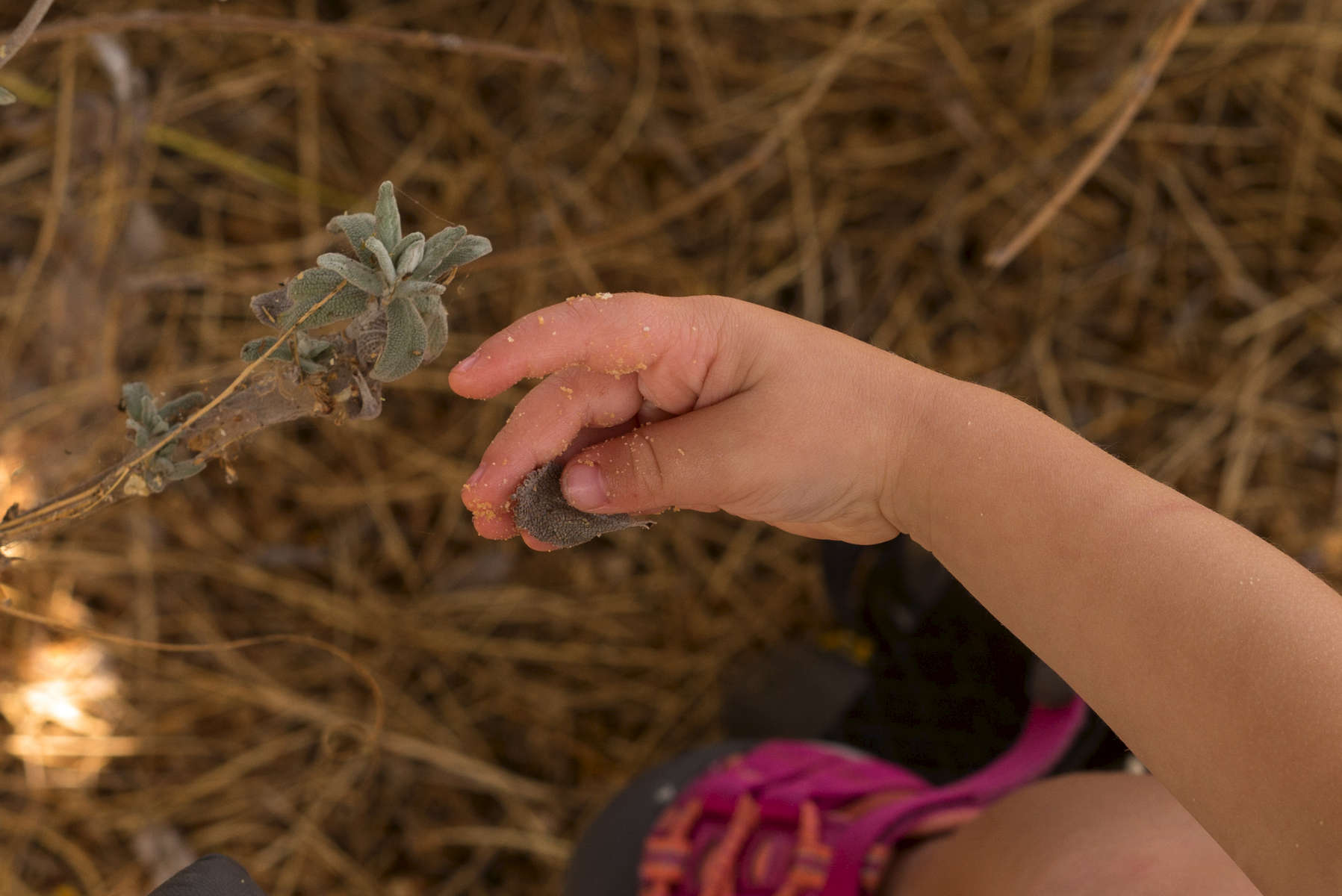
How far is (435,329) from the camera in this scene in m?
0.52

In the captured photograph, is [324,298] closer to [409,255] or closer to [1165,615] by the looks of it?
[409,255]

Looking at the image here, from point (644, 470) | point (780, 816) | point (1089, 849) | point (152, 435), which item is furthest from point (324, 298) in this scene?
point (780, 816)

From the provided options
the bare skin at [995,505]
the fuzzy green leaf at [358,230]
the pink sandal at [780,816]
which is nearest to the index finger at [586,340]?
the bare skin at [995,505]

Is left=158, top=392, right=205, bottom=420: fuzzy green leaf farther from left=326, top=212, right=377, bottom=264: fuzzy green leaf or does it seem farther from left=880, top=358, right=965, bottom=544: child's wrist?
left=880, top=358, right=965, bottom=544: child's wrist

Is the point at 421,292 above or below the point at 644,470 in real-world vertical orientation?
above

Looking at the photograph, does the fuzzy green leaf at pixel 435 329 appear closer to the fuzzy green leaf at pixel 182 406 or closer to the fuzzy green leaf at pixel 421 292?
the fuzzy green leaf at pixel 421 292

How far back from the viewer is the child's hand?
2.22ft

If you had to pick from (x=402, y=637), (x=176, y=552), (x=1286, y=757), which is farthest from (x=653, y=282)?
(x=1286, y=757)

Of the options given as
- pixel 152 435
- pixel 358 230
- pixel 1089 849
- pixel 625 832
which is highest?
pixel 358 230

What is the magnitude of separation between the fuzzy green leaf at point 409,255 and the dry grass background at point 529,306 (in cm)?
68

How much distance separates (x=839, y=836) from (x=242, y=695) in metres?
0.84

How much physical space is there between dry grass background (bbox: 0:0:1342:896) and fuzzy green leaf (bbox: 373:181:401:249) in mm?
674

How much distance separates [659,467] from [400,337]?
0.24 m

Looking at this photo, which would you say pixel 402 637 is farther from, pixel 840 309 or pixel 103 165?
pixel 840 309
